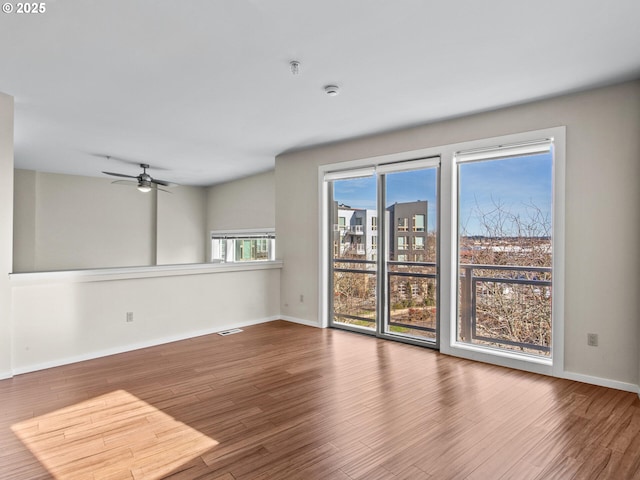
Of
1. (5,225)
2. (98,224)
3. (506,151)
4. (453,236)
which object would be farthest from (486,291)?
(98,224)

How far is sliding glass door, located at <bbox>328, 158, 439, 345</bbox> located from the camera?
4449 mm

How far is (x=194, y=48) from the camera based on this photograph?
2559 millimetres

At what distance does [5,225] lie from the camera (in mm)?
3318

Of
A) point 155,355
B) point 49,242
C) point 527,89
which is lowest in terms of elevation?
point 155,355

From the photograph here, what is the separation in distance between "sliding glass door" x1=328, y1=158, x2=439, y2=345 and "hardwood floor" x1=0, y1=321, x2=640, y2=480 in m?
0.82

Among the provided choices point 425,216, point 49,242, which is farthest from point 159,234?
point 425,216

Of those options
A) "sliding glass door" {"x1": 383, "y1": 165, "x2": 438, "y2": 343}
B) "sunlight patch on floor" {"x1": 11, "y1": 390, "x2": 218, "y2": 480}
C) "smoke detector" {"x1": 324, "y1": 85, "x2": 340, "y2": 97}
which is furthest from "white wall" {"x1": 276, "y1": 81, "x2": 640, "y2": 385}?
"sunlight patch on floor" {"x1": 11, "y1": 390, "x2": 218, "y2": 480}

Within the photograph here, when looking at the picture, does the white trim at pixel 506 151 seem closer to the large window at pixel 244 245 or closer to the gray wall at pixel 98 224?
the large window at pixel 244 245

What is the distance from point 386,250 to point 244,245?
4.08 meters

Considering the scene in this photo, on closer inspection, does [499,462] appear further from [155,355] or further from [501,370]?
[155,355]

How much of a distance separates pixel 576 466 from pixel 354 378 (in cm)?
172

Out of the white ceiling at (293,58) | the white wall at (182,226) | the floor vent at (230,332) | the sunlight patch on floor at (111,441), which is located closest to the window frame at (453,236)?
the white ceiling at (293,58)

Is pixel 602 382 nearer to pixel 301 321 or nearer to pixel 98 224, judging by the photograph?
pixel 301 321

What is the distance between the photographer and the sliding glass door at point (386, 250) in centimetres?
445
